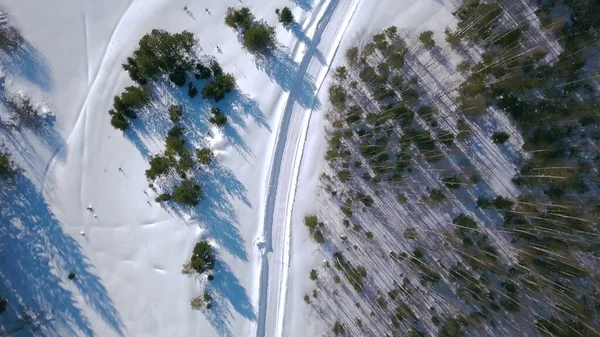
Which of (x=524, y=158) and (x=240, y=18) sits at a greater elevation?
(x=240, y=18)

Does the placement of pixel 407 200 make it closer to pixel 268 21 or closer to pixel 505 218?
pixel 505 218

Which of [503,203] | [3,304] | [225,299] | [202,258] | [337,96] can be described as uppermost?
[3,304]

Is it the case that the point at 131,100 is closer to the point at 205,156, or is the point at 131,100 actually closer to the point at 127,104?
the point at 127,104

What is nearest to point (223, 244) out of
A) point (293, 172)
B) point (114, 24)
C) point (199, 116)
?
point (293, 172)

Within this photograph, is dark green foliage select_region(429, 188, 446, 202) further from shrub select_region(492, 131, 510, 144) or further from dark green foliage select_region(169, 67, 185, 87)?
dark green foliage select_region(169, 67, 185, 87)

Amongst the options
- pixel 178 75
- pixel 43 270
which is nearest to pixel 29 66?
pixel 178 75

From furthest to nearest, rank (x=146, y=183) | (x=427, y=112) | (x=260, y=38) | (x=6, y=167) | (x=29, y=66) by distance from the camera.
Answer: (x=29, y=66) → (x=6, y=167) → (x=146, y=183) → (x=260, y=38) → (x=427, y=112)

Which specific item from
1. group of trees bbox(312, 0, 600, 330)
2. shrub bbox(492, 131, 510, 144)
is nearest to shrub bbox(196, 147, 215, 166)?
group of trees bbox(312, 0, 600, 330)
